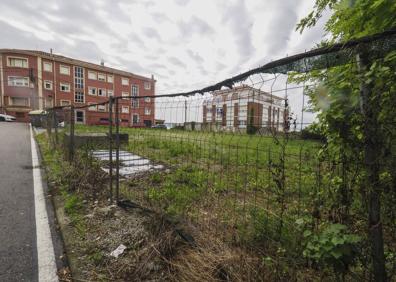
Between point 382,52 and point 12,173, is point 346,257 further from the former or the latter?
point 12,173

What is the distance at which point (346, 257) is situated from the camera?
130 centimetres

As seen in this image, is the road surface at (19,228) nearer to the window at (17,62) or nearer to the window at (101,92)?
the window at (17,62)

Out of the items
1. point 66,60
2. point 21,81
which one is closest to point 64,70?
point 66,60

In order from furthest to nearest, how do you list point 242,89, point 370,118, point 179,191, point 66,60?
point 66,60
point 179,191
point 242,89
point 370,118

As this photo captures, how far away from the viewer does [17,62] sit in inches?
1388

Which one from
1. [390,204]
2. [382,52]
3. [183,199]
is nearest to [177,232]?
[183,199]

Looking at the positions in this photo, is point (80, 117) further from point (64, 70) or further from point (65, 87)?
point (64, 70)

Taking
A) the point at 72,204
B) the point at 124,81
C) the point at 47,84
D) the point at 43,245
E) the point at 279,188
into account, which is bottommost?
the point at 43,245

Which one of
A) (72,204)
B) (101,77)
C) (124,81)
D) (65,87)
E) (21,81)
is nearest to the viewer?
(72,204)

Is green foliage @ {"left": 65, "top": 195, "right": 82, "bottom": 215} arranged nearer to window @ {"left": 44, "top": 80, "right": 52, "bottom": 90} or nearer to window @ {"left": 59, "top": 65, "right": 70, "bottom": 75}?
window @ {"left": 44, "top": 80, "right": 52, "bottom": 90}

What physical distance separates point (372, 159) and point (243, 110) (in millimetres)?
1104

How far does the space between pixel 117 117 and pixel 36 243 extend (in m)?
1.96

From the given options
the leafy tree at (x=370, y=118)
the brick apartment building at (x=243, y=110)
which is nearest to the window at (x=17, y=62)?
the brick apartment building at (x=243, y=110)

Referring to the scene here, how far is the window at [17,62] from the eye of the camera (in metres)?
35.1
